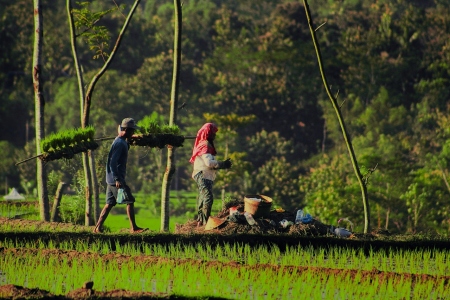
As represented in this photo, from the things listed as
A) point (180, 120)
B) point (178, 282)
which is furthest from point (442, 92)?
point (178, 282)

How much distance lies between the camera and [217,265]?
12812 mm

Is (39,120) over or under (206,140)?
over

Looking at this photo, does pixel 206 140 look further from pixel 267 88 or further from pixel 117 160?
pixel 267 88

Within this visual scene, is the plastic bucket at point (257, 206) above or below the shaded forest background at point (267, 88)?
below

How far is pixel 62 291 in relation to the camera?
37.7ft

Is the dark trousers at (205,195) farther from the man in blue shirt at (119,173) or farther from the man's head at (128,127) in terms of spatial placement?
the man's head at (128,127)

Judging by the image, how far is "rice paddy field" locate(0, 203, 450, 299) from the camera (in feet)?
38.3

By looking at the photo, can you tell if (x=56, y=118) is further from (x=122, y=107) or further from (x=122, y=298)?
(x=122, y=298)

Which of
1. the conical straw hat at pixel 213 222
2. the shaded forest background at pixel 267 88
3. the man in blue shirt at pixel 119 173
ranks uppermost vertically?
the shaded forest background at pixel 267 88

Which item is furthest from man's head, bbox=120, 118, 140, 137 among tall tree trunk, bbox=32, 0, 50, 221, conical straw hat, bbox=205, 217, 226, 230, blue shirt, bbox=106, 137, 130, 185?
tall tree trunk, bbox=32, 0, 50, 221

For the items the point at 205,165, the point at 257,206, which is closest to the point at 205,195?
the point at 205,165

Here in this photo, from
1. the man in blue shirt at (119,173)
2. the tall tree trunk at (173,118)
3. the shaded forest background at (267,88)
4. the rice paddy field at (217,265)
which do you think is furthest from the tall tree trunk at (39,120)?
the shaded forest background at (267,88)

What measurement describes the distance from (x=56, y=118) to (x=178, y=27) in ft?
96.1

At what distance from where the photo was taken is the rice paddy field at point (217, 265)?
11672mm
